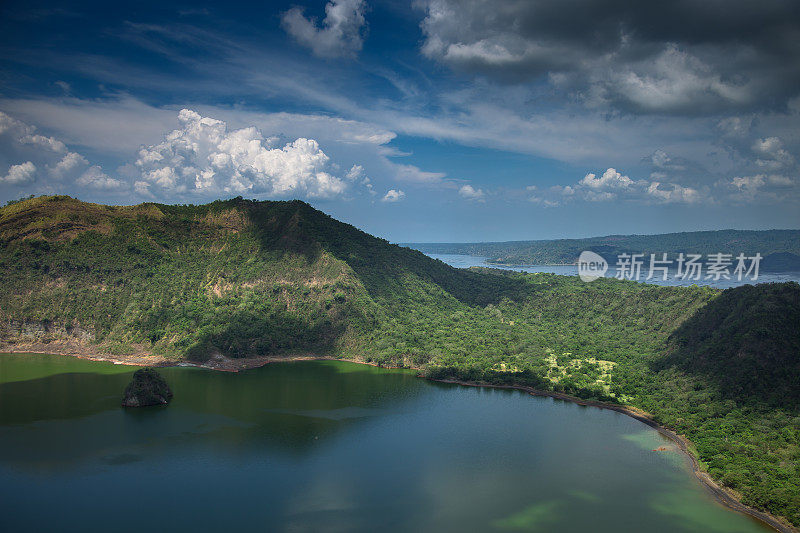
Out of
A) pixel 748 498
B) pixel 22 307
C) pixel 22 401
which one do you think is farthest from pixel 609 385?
pixel 22 307

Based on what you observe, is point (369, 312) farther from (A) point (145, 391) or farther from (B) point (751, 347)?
(B) point (751, 347)

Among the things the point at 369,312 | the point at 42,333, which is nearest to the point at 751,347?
the point at 369,312

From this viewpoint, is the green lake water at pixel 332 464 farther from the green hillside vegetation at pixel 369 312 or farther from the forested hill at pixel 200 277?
the forested hill at pixel 200 277

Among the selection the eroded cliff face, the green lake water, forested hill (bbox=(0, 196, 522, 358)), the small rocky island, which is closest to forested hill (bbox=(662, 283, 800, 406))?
the green lake water

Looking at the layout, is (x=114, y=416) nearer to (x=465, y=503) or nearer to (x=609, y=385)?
(x=465, y=503)

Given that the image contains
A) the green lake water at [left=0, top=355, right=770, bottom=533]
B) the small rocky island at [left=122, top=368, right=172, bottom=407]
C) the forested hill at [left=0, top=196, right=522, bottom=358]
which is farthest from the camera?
the forested hill at [left=0, top=196, right=522, bottom=358]

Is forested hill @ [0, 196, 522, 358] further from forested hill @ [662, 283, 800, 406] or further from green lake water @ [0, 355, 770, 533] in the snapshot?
forested hill @ [662, 283, 800, 406]

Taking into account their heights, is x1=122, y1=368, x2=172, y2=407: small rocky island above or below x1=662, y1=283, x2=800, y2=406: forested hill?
below
